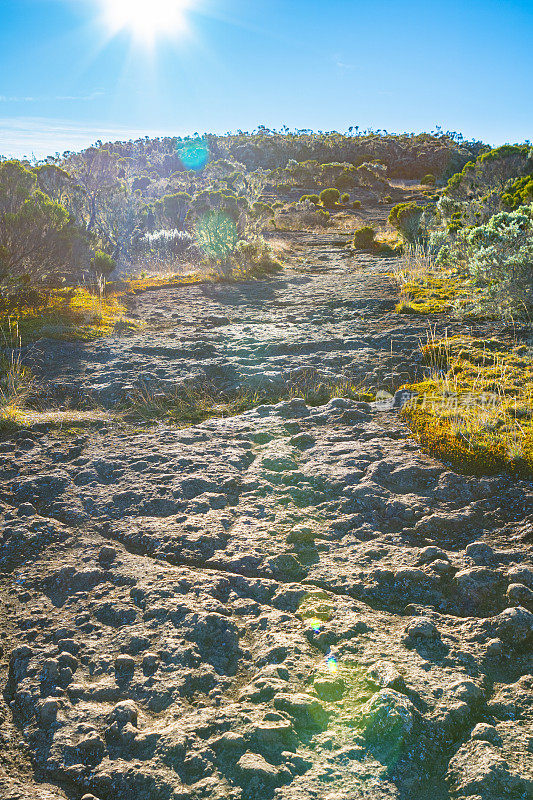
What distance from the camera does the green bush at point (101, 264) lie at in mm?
10344

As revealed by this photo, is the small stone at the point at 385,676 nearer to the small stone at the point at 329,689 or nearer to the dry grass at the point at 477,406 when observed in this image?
the small stone at the point at 329,689

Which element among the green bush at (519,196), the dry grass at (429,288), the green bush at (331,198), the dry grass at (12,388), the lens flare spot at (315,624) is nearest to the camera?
the lens flare spot at (315,624)

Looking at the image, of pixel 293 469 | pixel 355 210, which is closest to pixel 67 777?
pixel 293 469

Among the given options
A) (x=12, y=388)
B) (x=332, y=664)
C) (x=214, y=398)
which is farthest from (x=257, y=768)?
(x=12, y=388)

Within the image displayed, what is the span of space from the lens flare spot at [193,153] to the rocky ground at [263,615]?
37.4m

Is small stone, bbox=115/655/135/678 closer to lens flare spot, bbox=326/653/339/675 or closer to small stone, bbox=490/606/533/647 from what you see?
lens flare spot, bbox=326/653/339/675

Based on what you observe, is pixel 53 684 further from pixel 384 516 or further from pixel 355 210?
pixel 355 210

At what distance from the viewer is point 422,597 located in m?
2.52

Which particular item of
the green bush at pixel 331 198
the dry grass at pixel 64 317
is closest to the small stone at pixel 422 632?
the dry grass at pixel 64 317

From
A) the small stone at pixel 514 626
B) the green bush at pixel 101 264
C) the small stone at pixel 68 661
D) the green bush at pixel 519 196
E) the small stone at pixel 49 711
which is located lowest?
the small stone at pixel 49 711

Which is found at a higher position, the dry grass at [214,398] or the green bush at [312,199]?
the green bush at [312,199]

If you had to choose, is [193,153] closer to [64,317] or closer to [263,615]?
[64,317]

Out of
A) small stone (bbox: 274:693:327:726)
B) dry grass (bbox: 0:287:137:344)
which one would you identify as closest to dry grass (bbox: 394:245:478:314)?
dry grass (bbox: 0:287:137:344)

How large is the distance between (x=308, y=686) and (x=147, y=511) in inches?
64.1
